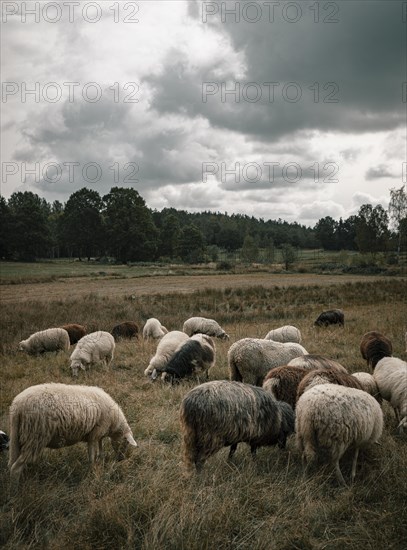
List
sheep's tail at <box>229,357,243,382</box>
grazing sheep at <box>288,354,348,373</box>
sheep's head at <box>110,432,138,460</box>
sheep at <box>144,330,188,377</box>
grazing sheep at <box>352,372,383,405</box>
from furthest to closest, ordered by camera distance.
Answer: sheep at <box>144,330,188,377</box> → sheep's tail at <box>229,357,243,382</box> → grazing sheep at <box>288,354,348,373</box> → grazing sheep at <box>352,372,383,405</box> → sheep's head at <box>110,432,138,460</box>

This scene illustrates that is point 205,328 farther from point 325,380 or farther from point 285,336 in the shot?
point 325,380

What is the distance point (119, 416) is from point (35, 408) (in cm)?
136

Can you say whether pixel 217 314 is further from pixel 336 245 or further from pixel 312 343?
pixel 336 245

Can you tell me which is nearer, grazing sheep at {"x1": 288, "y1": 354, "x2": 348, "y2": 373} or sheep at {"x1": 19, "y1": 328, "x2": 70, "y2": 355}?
grazing sheep at {"x1": 288, "y1": 354, "x2": 348, "y2": 373}

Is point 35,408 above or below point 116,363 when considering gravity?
above

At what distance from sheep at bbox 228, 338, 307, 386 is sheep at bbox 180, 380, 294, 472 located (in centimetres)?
319

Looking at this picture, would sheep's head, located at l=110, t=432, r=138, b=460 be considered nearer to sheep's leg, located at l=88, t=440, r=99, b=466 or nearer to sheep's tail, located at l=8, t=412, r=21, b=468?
sheep's leg, located at l=88, t=440, r=99, b=466

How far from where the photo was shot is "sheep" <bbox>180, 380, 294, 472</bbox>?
5.20 metres

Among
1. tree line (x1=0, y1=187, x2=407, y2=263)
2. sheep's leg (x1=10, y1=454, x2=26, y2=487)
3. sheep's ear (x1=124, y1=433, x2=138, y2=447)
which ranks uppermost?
tree line (x1=0, y1=187, x2=407, y2=263)

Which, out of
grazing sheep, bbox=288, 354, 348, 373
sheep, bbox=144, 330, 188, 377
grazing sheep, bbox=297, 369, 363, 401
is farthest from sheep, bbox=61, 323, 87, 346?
grazing sheep, bbox=297, 369, 363, 401

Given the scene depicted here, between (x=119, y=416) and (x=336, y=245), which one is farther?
(x=336, y=245)

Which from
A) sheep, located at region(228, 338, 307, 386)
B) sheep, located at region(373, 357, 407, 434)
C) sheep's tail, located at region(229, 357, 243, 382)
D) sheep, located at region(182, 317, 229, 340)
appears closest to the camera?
sheep, located at region(373, 357, 407, 434)

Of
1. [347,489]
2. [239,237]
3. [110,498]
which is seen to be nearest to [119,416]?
[110,498]

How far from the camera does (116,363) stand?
12539 millimetres
